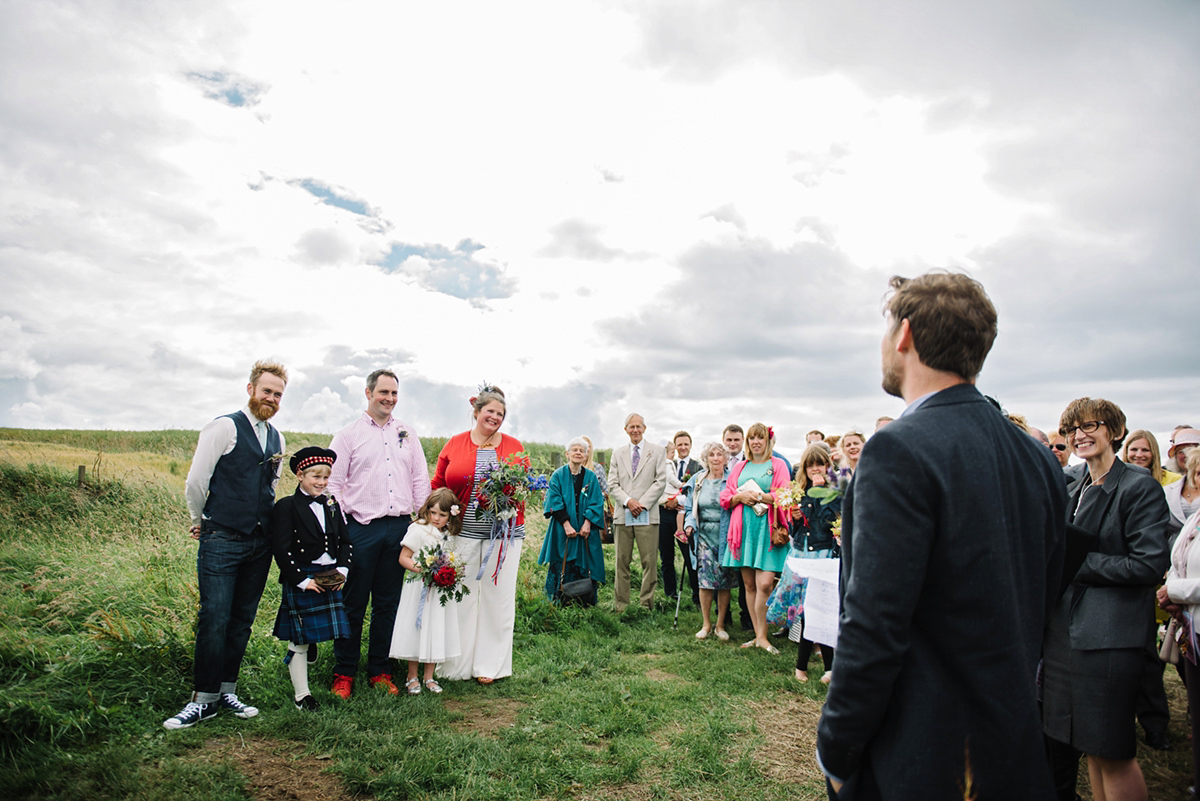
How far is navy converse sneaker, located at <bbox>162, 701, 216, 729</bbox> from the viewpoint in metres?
4.43

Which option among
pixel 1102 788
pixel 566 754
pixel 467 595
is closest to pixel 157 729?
pixel 467 595

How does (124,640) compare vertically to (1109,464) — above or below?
below

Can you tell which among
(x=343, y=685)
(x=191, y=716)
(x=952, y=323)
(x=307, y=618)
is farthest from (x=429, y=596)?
(x=952, y=323)

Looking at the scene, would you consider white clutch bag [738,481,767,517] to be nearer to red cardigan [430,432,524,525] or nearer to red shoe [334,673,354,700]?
red cardigan [430,432,524,525]

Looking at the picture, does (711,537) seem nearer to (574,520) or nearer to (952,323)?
(574,520)

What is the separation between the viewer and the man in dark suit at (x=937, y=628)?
59.6 inches

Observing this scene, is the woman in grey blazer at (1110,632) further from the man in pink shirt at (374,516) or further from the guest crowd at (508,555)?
the man in pink shirt at (374,516)

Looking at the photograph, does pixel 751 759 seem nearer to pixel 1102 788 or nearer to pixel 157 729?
pixel 1102 788

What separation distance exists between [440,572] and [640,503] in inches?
154

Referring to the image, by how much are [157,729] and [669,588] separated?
669 cm

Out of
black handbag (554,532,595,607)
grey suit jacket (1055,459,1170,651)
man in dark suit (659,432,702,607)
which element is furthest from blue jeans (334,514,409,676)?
grey suit jacket (1055,459,1170,651)

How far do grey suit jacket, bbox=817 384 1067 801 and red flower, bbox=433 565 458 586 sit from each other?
14.2ft

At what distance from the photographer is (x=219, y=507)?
4.57 meters

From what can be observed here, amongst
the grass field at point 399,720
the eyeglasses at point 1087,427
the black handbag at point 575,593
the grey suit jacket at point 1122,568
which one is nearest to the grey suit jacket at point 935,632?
the grey suit jacket at point 1122,568
